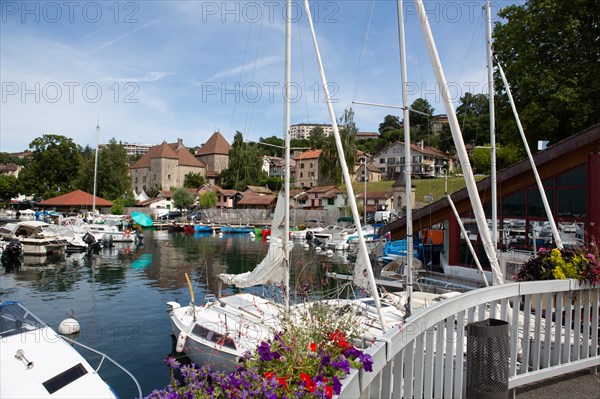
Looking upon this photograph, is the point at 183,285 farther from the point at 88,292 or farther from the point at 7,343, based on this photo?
the point at 7,343

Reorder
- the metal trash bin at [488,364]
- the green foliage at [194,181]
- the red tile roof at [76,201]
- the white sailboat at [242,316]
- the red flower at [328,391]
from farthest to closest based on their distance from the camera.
Result: the green foliage at [194,181]
the red tile roof at [76,201]
the white sailboat at [242,316]
the metal trash bin at [488,364]
the red flower at [328,391]

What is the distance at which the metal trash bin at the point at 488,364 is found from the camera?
14.2ft

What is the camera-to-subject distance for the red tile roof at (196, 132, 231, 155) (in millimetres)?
127156

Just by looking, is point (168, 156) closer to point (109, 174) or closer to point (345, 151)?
point (109, 174)

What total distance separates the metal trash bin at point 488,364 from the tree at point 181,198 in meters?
85.4

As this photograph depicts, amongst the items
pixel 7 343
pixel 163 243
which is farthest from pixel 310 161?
pixel 7 343

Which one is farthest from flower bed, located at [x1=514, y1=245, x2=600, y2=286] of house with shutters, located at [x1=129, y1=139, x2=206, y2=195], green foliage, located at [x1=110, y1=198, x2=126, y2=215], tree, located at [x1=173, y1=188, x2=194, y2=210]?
house with shutters, located at [x1=129, y1=139, x2=206, y2=195]

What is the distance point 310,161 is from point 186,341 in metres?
89.9

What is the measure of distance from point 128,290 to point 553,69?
25491 mm

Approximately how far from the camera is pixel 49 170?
8988cm

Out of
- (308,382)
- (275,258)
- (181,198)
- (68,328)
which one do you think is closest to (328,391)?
(308,382)

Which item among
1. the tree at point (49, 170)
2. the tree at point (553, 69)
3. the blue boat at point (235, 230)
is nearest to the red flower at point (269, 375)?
the tree at point (553, 69)

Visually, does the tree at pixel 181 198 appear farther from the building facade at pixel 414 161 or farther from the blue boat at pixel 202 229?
the building facade at pixel 414 161

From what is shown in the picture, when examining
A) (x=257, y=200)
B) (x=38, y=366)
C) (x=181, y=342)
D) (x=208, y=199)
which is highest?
(x=208, y=199)
